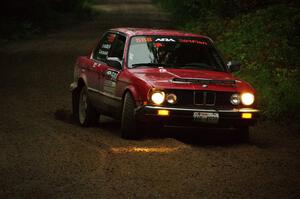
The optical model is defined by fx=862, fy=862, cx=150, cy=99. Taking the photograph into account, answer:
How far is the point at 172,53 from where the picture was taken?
12.8 meters

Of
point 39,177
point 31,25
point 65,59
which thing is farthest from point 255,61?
point 31,25

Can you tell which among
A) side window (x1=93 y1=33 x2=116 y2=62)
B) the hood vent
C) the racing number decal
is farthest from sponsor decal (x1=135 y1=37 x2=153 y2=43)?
the hood vent

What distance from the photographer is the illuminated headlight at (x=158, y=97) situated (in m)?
11.4

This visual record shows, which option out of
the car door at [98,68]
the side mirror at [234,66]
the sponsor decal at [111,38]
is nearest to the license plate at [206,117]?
the side mirror at [234,66]

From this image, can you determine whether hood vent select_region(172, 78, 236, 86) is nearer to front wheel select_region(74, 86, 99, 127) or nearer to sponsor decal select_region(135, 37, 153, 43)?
sponsor decal select_region(135, 37, 153, 43)

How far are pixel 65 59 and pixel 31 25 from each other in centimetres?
1309

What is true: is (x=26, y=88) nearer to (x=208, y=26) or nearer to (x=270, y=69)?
(x=270, y=69)

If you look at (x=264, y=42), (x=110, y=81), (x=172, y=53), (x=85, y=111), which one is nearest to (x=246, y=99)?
(x=172, y=53)

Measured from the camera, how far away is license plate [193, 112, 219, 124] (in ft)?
37.4

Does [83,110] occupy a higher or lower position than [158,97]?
lower

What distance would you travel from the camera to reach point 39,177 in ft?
29.6

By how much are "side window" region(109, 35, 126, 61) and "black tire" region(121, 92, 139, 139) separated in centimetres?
123

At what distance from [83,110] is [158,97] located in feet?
9.51

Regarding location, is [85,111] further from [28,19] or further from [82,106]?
[28,19]
